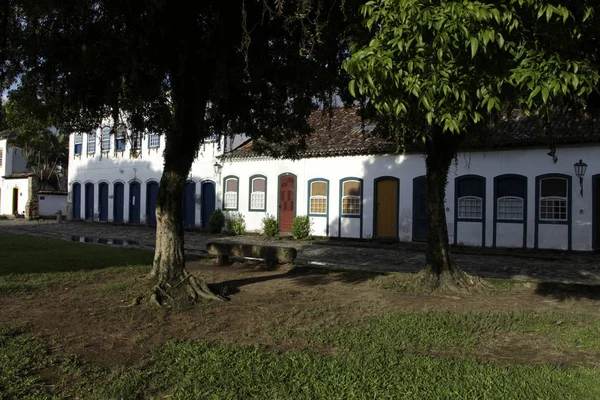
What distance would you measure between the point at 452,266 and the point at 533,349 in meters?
3.31

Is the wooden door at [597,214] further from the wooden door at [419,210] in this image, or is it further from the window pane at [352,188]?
the window pane at [352,188]

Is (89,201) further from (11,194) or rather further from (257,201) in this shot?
(257,201)

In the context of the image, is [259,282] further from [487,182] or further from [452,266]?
[487,182]

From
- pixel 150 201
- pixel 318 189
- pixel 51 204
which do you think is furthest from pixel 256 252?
pixel 51 204

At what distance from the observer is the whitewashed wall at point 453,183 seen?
50.4ft

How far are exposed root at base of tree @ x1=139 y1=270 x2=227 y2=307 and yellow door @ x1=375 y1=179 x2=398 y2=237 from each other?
12499 millimetres

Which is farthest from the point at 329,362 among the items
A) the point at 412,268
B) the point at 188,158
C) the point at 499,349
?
the point at 412,268

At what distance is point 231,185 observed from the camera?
77.2 feet

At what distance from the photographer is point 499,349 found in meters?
5.19

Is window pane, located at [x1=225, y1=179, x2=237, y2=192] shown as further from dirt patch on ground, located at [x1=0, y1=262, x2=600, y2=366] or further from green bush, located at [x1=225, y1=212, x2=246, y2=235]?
dirt patch on ground, located at [x1=0, y1=262, x2=600, y2=366]

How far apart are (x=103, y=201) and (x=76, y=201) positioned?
9.19 ft

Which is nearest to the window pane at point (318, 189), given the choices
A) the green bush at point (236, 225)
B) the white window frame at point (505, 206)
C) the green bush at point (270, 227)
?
the green bush at point (270, 227)

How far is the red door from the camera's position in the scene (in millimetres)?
21500

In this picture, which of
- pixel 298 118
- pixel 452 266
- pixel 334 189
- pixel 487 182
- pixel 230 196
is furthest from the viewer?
pixel 230 196
